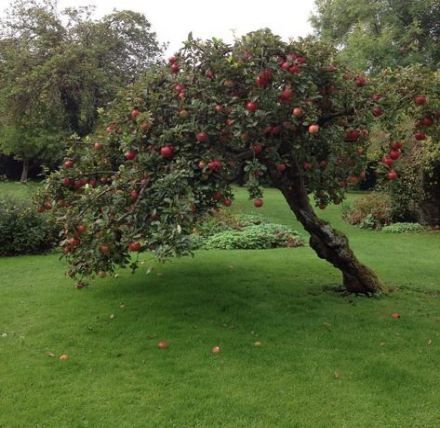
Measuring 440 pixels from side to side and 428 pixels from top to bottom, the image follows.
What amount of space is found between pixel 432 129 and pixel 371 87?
105 centimetres

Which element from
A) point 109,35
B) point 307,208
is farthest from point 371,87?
point 109,35

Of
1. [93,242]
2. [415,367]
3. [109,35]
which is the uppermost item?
[109,35]

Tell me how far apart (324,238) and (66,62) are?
15353 mm

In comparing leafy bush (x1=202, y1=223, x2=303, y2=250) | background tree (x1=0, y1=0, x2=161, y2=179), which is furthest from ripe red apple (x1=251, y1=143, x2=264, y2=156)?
background tree (x1=0, y1=0, x2=161, y2=179)

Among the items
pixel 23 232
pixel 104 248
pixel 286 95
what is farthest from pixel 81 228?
pixel 23 232

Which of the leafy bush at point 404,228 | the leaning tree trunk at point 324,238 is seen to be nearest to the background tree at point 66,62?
the leafy bush at point 404,228

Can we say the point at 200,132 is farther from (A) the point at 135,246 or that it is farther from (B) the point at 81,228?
(B) the point at 81,228

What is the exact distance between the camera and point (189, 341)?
557cm

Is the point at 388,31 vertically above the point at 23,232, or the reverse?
the point at 388,31

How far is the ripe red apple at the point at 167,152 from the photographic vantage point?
5.10 meters

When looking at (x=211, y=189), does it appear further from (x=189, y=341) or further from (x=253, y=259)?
(x=253, y=259)

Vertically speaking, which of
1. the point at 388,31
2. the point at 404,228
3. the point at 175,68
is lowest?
the point at 404,228

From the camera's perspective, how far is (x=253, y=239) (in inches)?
494

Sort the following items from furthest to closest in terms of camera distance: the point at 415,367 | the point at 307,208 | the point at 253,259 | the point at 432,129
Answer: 1. the point at 253,259
2. the point at 307,208
3. the point at 432,129
4. the point at 415,367
